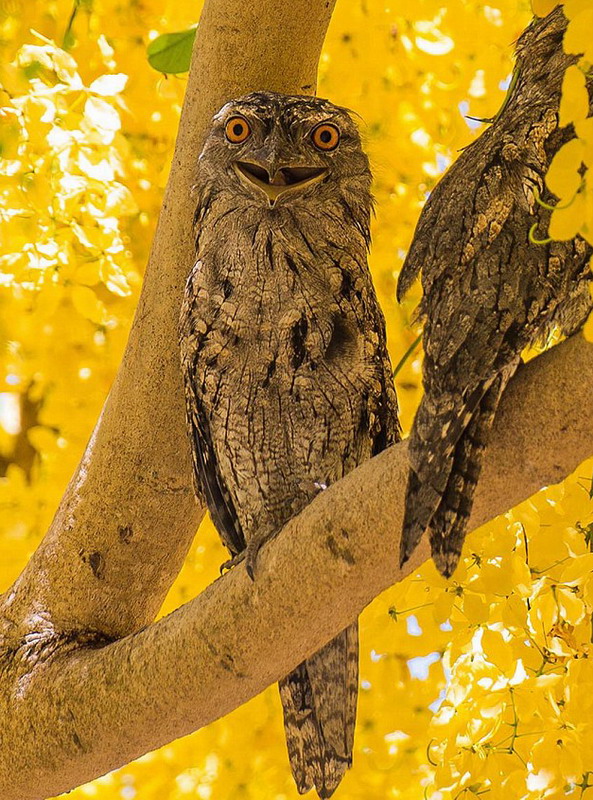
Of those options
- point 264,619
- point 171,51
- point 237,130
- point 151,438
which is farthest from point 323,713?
point 171,51

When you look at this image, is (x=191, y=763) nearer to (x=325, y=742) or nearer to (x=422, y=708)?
(x=422, y=708)

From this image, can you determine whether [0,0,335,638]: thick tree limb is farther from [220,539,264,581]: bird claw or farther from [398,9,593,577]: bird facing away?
[398,9,593,577]: bird facing away

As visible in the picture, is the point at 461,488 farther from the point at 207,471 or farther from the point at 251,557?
the point at 207,471

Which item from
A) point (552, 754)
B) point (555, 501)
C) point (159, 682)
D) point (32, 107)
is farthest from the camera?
point (32, 107)

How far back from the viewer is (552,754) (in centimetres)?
121

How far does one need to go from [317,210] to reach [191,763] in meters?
1.10

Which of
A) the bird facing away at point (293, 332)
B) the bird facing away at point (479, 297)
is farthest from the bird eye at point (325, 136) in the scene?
the bird facing away at point (479, 297)

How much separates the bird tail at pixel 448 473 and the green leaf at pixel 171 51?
0.99 m

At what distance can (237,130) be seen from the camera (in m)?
1.25

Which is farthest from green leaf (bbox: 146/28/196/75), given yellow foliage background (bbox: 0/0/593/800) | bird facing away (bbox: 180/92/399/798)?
bird facing away (bbox: 180/92/399/798)

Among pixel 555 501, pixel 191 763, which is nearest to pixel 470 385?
pixel 555 501

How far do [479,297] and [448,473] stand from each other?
0.54 ft

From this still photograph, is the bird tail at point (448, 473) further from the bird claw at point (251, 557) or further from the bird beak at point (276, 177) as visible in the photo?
the bird beak at point (276, 177)

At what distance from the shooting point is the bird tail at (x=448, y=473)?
0.87m
